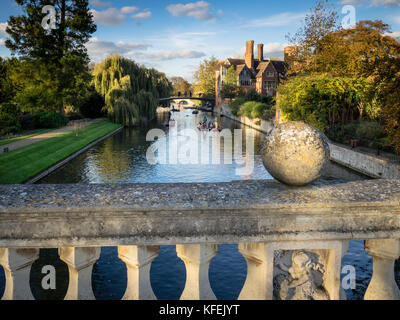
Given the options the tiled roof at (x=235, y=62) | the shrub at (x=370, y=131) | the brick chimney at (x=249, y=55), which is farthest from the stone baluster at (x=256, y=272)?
the tiled roof at (x=235, y=62)

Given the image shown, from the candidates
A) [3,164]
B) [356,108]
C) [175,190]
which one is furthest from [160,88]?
[175,190]

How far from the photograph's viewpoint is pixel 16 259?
3064mm

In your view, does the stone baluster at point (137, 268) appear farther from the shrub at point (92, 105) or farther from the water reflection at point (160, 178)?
the shrub at point (92, 105)

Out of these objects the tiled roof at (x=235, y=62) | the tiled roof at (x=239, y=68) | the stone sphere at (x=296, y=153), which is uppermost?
the tiled roof at (x=235, y=62)

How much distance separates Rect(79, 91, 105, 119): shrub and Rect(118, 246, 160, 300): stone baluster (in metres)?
55.8

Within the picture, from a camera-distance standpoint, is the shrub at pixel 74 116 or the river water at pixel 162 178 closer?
the river water at pixel 162 178

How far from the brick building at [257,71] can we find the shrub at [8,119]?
64809mm

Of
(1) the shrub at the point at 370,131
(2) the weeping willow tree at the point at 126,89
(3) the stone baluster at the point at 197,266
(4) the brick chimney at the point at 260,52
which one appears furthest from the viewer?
(4) the brick chimney at the point at 260,52

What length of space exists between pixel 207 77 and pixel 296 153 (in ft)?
428

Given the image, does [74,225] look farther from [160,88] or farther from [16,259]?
[160,88]

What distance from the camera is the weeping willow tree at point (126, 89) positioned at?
51.0 m

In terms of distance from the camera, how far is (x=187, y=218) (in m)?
3.14

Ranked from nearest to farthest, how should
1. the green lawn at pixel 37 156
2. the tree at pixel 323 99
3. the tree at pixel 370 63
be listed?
the tree at pixel 370 63, the green lawn at pixel 37 156, the tree at pixel 323 99
